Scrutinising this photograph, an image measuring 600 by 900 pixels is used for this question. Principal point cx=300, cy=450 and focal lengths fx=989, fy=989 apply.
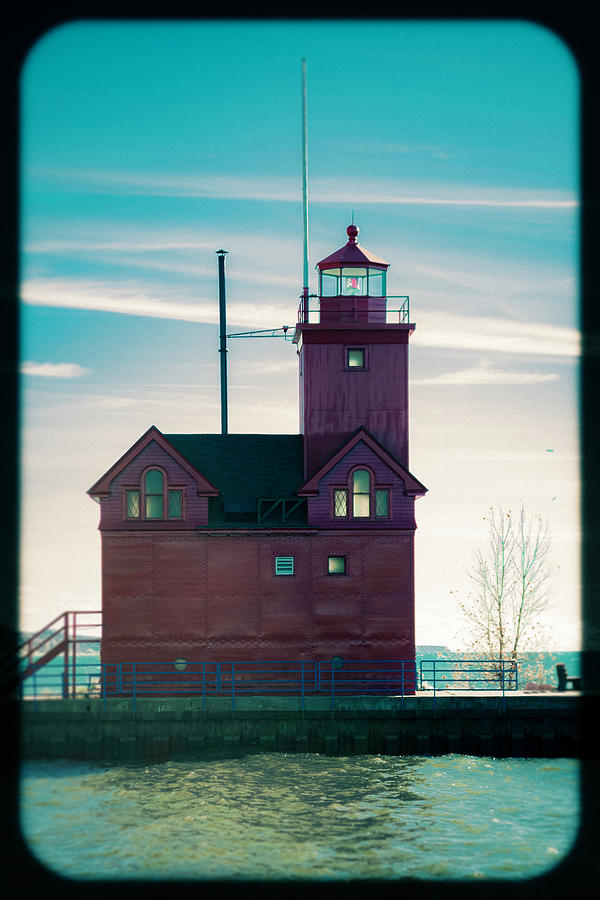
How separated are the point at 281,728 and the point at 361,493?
23.9 feet

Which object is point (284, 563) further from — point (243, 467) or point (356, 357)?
point (356, 357)

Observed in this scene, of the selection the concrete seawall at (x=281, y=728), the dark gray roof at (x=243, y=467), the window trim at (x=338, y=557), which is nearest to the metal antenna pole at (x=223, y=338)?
the dark gray roof at (x=243, y=467)

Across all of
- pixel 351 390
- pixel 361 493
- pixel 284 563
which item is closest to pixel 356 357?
pixel 351 390

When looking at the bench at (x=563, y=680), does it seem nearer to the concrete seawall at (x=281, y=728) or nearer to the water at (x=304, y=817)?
the concrete seawall at (x=281, y=728)

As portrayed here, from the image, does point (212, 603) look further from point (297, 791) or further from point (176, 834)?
point (176, 834)

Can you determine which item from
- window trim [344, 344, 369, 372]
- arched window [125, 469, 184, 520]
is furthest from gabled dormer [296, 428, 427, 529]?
arched window [125, 469, 184, 520]

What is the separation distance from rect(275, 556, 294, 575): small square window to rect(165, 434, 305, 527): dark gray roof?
1.15 metres

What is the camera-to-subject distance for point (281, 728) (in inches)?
1046

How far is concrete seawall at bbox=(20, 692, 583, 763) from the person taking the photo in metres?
26.4

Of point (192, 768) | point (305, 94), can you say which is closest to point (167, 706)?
point (192, 768)

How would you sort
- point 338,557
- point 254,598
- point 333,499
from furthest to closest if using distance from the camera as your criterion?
point 333,499
point 338,557
point 254,598

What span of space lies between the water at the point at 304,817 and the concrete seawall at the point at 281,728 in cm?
48

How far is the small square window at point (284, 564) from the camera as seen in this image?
95.7 feet

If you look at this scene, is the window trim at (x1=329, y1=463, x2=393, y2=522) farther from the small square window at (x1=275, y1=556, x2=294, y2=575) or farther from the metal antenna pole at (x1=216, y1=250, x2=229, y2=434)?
the metal antenna pole at (x1=216, y1=250, x2=229, y2=434)
